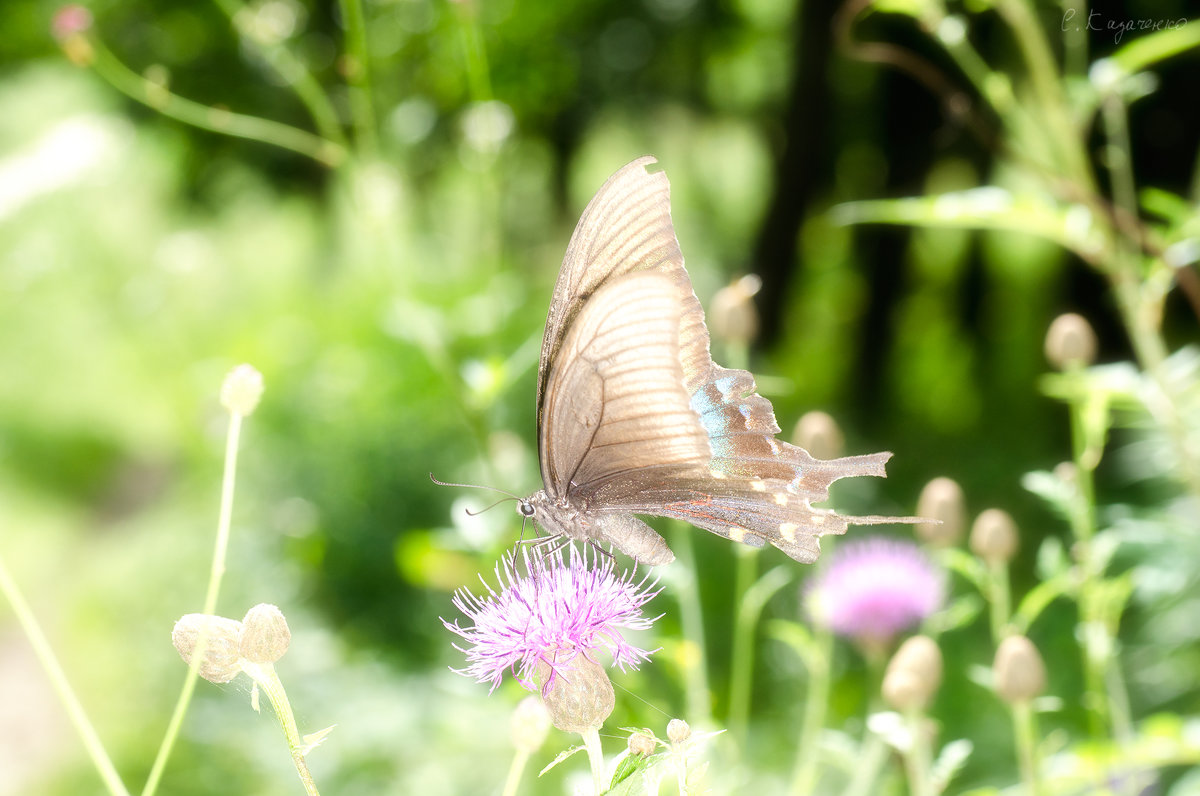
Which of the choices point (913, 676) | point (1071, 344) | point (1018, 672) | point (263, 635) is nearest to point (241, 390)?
point (263, 635)

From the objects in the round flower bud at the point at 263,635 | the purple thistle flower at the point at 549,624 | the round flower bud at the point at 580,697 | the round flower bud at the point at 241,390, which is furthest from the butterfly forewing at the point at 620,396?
the round flower bud at the point at 263,635

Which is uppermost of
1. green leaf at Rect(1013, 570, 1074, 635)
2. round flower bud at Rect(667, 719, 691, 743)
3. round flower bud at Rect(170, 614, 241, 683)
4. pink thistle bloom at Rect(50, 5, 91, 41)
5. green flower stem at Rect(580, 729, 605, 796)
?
pink thistle bloom at Rect(50, 5, 91, 41)

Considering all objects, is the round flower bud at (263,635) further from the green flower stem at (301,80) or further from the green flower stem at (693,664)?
the green flower stem at (301,80)

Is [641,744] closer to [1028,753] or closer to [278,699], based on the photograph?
[278,699]

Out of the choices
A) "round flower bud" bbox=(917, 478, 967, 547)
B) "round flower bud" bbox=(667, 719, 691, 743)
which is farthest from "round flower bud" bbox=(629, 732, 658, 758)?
"round flower bud" bbox=(917, 478, 967, 547)

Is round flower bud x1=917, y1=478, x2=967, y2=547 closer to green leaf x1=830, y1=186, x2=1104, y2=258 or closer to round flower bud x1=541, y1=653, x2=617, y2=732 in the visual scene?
green leaf x1=830, y1=186, x2=1104, y2=258

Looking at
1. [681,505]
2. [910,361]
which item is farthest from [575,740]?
[910,361]
